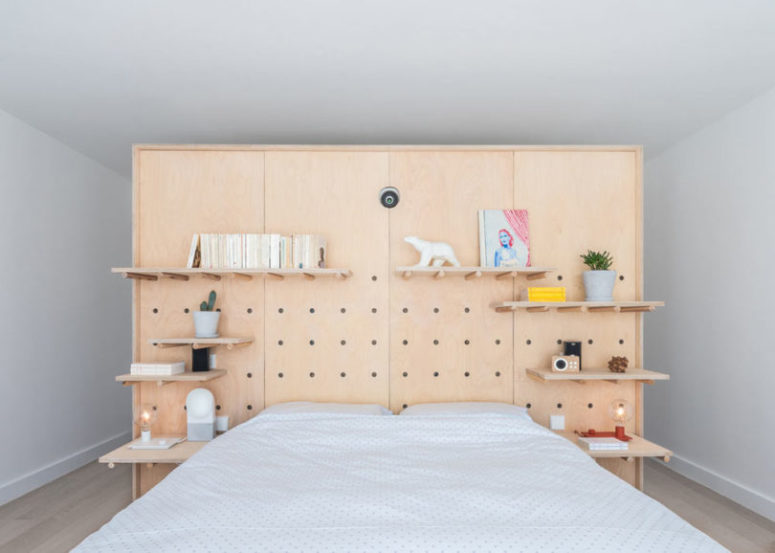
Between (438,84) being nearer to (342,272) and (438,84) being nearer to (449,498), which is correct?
(342,272)

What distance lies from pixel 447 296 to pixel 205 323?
4.72ft

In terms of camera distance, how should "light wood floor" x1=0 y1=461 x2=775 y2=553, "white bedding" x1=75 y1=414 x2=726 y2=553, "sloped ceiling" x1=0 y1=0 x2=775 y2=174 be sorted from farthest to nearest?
"light wood floor" x1=0 y1=461 x2=775 y2=553 < "sloped ceiling" x1=0 y1=0 x2=775 y2=174 < "white bedding" x1=75 y1=414 x2=726 y2=553

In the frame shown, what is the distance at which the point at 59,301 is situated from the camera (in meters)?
3.78

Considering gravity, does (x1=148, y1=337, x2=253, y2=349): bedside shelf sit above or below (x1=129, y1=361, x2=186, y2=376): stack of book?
above

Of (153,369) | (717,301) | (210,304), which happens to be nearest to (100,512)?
(153,369)

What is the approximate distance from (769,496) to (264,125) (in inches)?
155

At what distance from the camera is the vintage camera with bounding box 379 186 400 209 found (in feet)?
9.89

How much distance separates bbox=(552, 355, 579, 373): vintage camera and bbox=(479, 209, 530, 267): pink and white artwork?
0.58m

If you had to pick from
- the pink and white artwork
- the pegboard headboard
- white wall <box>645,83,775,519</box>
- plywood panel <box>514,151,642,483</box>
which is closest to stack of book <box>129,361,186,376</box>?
the pegboard headboard

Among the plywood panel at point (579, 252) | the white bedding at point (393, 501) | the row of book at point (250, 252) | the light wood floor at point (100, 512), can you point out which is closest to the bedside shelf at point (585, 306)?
the plywood panel at point (579, 252)

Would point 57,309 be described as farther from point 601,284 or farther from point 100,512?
point 601,284

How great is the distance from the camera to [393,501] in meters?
1.62

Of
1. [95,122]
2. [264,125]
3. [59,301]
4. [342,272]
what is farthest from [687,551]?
[59,301]

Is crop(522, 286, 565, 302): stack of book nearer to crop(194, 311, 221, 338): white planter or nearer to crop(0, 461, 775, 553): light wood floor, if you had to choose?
crop(0, 461, 775, 553): light wood floor
